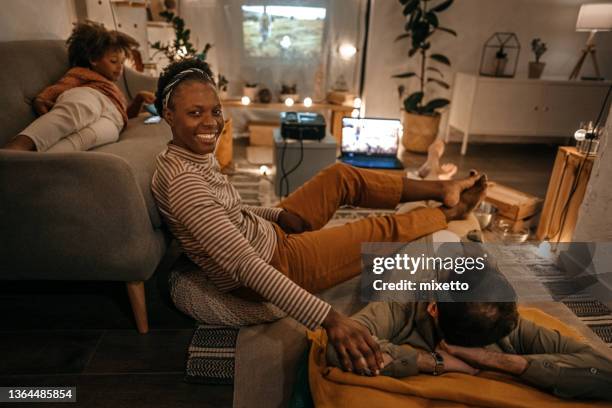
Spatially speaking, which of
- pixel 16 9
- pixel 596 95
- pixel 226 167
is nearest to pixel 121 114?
pixel 16 9

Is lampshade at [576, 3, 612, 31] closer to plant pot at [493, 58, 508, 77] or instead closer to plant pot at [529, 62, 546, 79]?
plant pot at [529, 62, 546, 79]

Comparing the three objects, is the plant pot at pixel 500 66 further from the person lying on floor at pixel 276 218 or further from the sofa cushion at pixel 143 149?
the sofa cushion at pixel 143 149

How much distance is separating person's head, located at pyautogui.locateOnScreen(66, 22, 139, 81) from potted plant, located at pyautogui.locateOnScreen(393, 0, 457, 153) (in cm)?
230

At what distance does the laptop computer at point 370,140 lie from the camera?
2.48m

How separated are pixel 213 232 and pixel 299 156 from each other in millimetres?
1324

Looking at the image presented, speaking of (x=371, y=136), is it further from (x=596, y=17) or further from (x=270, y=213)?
(x=596, y=17)

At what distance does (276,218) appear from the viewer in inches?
54.9

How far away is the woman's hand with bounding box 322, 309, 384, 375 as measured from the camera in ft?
2.81

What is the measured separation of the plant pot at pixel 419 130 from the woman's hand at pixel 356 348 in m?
2.87

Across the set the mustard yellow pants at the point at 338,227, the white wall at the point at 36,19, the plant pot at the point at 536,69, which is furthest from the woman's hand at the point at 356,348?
the plant pot at the point at 536,69

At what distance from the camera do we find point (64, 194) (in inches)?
43.4

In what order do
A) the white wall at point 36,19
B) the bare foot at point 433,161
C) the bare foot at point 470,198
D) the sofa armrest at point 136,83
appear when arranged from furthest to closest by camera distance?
the sofa armrest at point 136,83 < the bare foot at point 433,161 < the white wall at point 36,19 < the bare foot at point 470,198

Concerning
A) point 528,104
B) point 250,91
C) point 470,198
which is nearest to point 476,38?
point 528,104

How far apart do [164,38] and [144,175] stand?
2.16 meters
